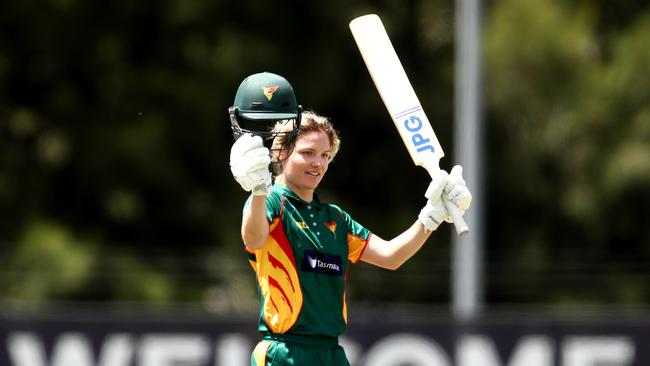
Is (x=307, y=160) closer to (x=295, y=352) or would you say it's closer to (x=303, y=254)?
(x=303, y=254)

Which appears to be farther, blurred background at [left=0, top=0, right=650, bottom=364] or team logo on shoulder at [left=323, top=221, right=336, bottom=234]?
blurred background at [left=0, top=0, right=650, bottom=364]

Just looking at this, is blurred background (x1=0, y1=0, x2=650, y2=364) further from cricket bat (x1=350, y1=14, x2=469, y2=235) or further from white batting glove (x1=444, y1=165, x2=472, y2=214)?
white batting glove (x1=444, y1=165, x2=472, y2=214)

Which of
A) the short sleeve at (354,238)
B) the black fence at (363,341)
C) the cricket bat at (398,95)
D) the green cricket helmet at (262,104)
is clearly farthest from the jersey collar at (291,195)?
the black fence at (363,341)

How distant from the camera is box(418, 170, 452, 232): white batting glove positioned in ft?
12.7

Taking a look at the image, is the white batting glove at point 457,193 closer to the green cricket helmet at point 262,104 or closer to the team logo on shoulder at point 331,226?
the team logo on shoulder at point 331,226

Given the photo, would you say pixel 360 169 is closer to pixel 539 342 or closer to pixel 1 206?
pixel 1 206

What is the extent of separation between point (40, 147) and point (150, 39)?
1.80m

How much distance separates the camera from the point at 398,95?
160 inches

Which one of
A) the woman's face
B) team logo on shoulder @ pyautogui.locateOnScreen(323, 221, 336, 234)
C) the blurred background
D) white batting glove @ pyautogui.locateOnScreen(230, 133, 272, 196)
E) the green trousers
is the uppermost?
the blurred background

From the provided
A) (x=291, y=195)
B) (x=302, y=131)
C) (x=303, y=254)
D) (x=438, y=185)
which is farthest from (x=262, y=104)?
(x=438, y=185)

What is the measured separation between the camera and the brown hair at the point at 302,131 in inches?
152

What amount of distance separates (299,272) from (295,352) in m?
0.23

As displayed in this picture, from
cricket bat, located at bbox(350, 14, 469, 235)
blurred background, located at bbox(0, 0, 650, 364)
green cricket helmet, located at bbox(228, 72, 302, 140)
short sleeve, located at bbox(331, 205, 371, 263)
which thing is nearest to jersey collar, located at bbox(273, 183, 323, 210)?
short sleeve, located at bbox(331, 205, 371, 263)

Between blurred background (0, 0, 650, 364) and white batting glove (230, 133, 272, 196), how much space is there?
1014 cm
